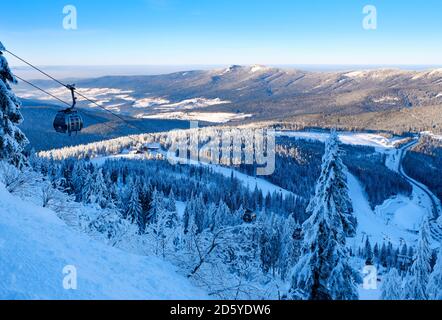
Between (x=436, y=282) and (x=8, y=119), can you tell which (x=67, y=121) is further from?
(x=436, y=282)

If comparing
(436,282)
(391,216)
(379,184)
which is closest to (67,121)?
(436,282)

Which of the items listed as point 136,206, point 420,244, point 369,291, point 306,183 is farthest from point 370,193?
point 420,244

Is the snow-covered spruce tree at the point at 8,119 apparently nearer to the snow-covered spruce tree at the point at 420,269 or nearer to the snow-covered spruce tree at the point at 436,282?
the snow-covered spruce tree at the point at 436,282

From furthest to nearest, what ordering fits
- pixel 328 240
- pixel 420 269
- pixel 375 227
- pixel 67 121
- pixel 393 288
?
pixel 375 227 < pixel 393 288 < pixel 420 269 < pixel 67 121 < pixel 328 240

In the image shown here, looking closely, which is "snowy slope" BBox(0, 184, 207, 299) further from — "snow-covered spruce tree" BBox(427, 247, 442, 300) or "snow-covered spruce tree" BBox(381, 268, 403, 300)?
"snow-covered spruce tree" BBox(381, 268, 403, 300)

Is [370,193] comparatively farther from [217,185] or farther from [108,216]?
[108,216]
